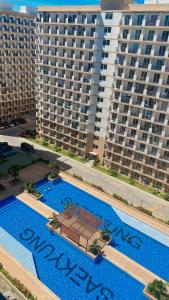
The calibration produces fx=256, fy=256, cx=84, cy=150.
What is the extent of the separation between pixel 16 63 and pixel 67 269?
2934 inches

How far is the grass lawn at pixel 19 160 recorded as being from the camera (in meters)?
66.1

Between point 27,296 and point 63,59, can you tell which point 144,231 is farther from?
point 63,59

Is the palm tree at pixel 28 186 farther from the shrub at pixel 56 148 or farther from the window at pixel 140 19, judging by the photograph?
the window at pixel 140 19

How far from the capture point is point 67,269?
38.9 meters

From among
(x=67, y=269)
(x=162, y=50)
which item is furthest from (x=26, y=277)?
(x=162, y=50)

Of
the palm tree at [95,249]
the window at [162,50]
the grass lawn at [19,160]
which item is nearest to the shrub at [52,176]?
the grass lawn at [19,160]

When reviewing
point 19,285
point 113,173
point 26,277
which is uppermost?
point 113,173

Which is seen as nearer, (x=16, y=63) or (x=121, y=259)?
(x=121, y=259)

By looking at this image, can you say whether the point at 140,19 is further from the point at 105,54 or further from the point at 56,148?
the point at 56,148

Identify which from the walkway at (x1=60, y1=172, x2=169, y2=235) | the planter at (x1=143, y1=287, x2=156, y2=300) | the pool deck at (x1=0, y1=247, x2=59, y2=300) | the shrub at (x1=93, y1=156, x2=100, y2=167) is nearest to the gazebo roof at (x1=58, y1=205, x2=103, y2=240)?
the pool deck at (x1=0, y1=247, x2=59, y2=300)

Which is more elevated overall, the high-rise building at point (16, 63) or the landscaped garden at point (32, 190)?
the high-rise building at point (16, 63)

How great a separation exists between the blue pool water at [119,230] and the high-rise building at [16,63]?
1758 inches

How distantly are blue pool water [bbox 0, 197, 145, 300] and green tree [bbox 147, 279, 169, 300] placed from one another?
1.72m

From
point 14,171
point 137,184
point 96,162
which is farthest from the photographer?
point 96,162
